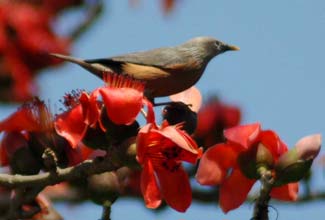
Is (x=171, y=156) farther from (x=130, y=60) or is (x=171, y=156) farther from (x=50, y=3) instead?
(x=50, y=3)

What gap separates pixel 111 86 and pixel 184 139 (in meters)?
0.29

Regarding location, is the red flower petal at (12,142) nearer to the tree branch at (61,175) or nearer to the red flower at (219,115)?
the tree branch at (61,175)

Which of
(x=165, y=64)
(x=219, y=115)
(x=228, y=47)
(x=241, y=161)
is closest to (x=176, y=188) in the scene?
(x=241, y=161)

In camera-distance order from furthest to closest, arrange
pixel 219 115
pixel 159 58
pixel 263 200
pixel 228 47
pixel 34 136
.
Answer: pixel 219 115, pixel 228 47, pixel 159 58, pixel 34 136, pixel 263 200

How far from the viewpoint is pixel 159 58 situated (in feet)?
12.1

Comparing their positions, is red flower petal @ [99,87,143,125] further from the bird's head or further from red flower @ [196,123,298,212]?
the bird's head

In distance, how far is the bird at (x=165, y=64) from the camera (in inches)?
134

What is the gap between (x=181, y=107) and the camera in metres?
2.82

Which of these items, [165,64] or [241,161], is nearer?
[241,161]

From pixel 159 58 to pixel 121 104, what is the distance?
1.10 m

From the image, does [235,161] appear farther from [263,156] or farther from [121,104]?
[121,104]

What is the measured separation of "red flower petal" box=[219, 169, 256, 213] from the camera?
260cm

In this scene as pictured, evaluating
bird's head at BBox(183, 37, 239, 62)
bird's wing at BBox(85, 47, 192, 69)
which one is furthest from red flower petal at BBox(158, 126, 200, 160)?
bird's head at BBox(183, 37, 239, 62)

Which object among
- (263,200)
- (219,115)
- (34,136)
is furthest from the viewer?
(219,115)
